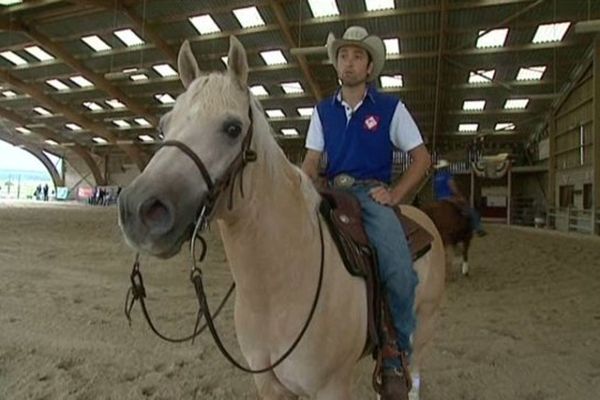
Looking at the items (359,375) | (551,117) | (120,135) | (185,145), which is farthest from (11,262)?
(120,135)

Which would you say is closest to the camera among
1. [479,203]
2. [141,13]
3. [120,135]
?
[141,13]

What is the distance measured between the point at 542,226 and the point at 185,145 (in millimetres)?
19716

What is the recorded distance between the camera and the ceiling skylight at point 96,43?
56.2 feet

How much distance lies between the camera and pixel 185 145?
4.00 feet

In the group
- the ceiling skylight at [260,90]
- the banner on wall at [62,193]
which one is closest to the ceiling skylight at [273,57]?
the ceiling skylight at [260,90]

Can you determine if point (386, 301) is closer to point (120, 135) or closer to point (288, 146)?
point (288, 146)

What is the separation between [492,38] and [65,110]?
21379mm

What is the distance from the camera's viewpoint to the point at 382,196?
1.98 m

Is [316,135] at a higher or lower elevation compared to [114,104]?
lower

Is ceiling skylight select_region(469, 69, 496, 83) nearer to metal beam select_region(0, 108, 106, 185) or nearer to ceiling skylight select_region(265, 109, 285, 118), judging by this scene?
ceiling skylight select_region(265, 109, 285, 118)

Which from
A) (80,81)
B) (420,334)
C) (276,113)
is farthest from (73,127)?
(420,334)

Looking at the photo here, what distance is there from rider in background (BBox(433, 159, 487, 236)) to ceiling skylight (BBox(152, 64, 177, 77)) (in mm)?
14224

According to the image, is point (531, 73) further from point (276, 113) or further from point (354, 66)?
point (354, 66)

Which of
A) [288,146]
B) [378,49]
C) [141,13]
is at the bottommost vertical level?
[378,49]
